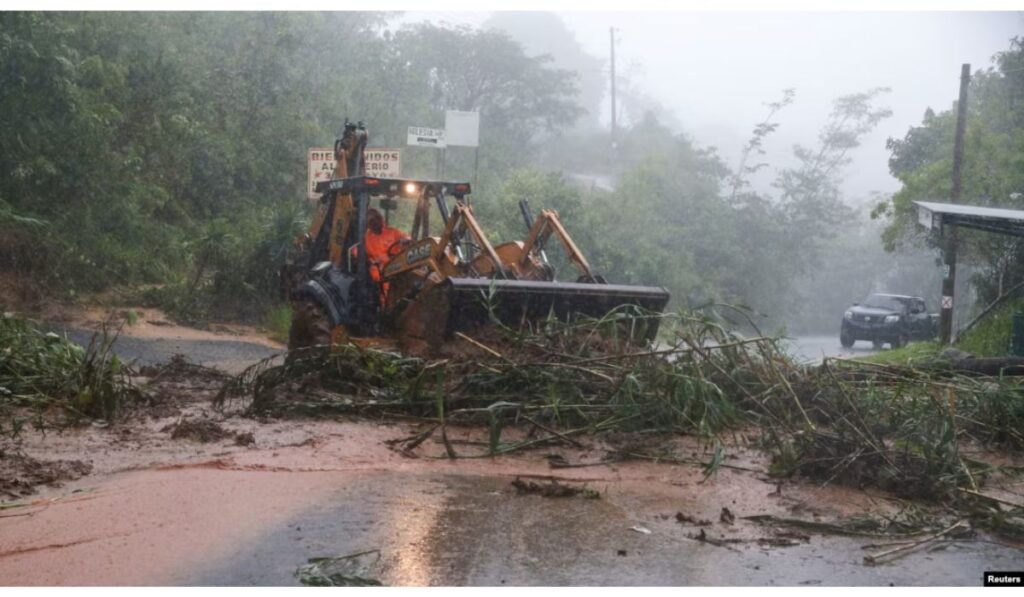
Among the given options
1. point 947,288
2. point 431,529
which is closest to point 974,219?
point 947,288

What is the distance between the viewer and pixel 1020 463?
7000 millimetres

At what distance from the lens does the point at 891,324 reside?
22531mm

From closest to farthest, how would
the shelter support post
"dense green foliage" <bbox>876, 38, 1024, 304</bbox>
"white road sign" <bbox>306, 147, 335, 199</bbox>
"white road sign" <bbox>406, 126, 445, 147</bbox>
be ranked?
"white road sign" <bbox>306, 147, 335, 199</bbox> → the shelter support post → "white road sign" <bbox>406, 126, 445, 147</bbox> → "dense green foliage" <bbox>876, 38, 1024, 304</bbox>

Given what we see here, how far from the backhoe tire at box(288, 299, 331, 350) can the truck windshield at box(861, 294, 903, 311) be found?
15910mm

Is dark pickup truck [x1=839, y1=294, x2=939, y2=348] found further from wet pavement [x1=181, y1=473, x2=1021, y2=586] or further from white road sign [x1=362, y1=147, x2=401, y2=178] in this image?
wet pavement [x1=181, y1=473, x2=1021, y2=586]

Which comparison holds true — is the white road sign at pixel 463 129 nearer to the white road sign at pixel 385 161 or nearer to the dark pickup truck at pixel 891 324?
the white road sign at pixel 385 161

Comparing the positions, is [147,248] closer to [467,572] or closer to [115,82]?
[115,82]

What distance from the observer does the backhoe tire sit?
36.3 ft

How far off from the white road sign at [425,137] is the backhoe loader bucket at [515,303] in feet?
32.1

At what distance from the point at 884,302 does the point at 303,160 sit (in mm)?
13981

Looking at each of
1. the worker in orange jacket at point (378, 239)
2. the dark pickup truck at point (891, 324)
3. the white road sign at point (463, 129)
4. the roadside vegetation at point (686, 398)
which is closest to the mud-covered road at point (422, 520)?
the roadside vegetation at point (686, 398)

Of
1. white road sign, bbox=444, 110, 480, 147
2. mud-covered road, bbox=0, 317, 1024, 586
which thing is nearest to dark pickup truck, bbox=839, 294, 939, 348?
white road sign, bbox=444, 110, 480, 147

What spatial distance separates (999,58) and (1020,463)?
18.4m

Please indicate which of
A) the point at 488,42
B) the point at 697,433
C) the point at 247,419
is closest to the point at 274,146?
the point at 488,42
